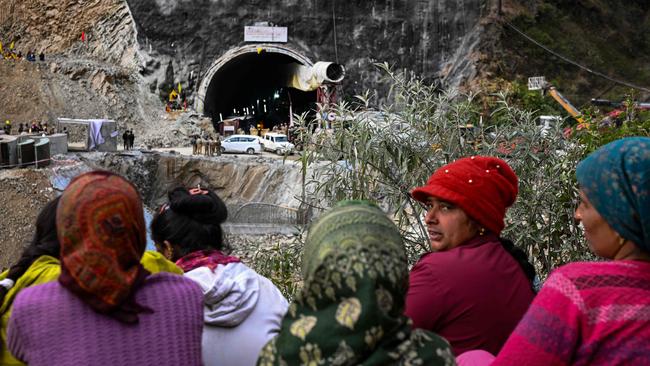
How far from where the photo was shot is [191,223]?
3297 millimetres

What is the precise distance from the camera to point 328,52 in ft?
105

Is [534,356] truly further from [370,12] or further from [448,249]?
[370,12]

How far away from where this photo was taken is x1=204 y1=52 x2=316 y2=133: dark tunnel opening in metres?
33.4

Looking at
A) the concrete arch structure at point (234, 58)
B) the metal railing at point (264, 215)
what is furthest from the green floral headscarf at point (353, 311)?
the concrete arch structure at point (234, 58)

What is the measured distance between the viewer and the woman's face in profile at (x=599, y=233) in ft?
7.39

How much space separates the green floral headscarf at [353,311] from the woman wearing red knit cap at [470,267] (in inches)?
28.6

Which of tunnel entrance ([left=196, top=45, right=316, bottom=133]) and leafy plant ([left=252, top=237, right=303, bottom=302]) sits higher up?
tunnel entrance ([left=196, top=45, right=316, bottom=133])

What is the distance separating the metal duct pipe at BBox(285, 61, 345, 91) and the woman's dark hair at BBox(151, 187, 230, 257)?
26.2 meters

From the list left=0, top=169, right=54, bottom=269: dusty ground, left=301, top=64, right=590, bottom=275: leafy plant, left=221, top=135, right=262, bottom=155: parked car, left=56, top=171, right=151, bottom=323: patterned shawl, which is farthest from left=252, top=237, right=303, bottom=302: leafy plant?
left=221, top=135, right=262, bottom=155: parked car

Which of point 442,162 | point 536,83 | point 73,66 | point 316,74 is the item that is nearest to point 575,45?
point 536,83

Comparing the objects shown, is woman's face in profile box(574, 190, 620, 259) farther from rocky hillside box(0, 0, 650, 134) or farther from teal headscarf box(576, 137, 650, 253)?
rocky hillside box(0, 0, 650, 134)

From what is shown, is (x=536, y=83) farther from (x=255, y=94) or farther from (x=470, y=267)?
(x=470, y=267)

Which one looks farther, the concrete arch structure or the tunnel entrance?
the tunnel entrance

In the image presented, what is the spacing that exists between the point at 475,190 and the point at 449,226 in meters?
0.19
